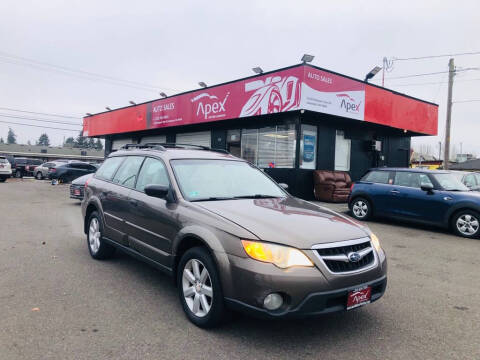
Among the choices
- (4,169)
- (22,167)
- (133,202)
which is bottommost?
(22,167)

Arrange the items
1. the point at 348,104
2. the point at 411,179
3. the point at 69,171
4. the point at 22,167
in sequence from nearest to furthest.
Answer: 1. the point at 411,179
2. the point at 348,104
3. the point at 69,171
4. the point at 22,167

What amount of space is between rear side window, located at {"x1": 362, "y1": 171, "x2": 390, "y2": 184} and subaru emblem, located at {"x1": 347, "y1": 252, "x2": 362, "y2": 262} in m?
7.19

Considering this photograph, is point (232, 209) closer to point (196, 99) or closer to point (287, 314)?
point (287, 314)

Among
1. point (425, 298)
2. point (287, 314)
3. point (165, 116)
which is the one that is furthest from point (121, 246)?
point (165, 116)

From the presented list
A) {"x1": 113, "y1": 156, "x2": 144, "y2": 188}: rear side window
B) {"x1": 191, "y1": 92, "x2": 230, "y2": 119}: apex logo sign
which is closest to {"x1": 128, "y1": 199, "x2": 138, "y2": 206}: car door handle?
{"x1": 113, "y1": 156, "x2": 144, "y2": 188}: rear side window

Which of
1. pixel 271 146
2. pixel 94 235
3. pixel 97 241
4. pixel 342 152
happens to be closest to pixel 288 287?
pixel 97 241

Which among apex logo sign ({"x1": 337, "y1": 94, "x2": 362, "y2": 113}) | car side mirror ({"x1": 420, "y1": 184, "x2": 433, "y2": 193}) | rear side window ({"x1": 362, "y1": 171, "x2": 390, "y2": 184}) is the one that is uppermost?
apex logo sign ({"x1": 337, "y1": 94, "x2": 362, "y2": 113})

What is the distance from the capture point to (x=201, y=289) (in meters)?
3.19

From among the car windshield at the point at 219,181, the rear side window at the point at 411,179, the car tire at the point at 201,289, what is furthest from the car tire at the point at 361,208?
the car tire at the point at 201,289

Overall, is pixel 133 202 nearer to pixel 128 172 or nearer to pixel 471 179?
pixel 128 172

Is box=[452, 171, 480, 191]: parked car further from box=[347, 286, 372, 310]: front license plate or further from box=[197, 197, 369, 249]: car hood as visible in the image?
A: box=[347, 286, 372, 310]: front license plate

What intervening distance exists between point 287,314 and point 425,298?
7.49 ft

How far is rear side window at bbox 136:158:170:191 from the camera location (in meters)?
4.11

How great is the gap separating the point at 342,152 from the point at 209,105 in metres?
6.65
